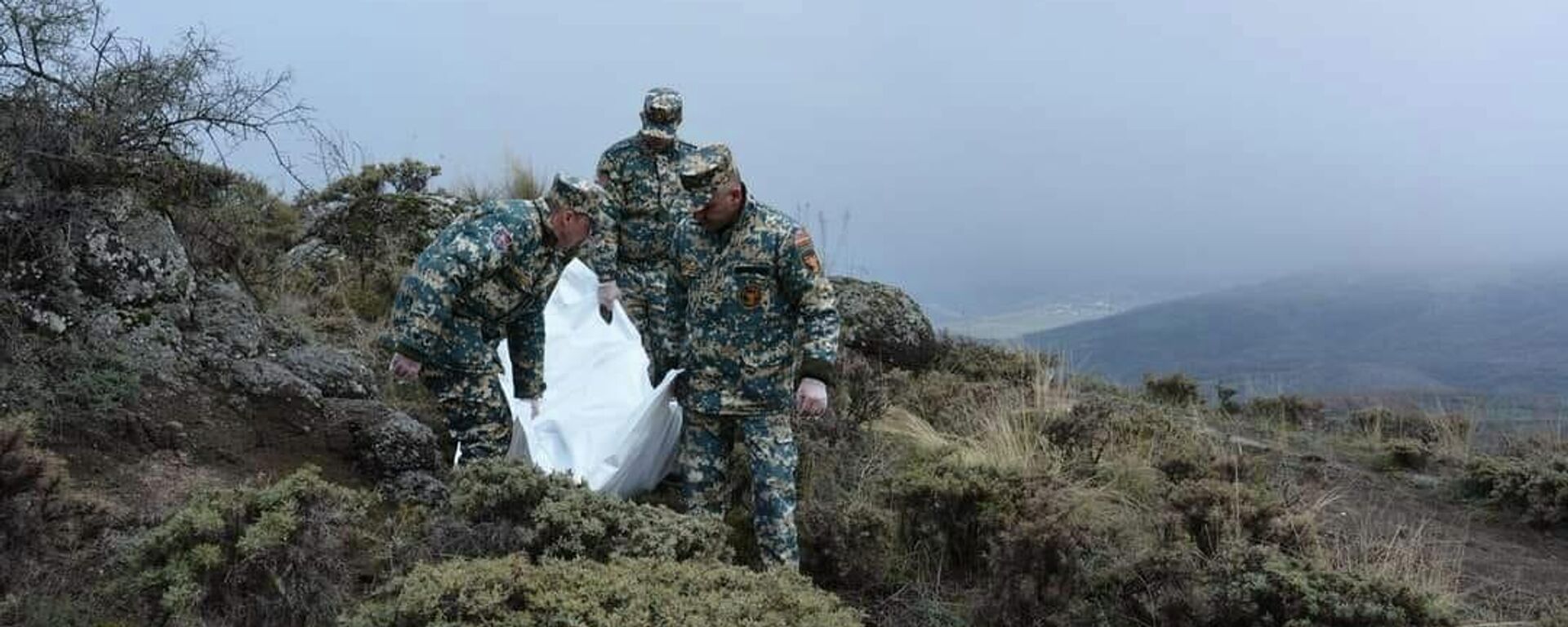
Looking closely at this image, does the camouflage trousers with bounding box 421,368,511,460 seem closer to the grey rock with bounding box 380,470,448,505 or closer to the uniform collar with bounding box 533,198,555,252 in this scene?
the grey rock with bounding box 380,470,448,505

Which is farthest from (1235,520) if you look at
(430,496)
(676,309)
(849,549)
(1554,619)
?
(430,496)

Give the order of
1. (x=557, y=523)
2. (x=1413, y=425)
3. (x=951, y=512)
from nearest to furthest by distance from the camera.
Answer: (x=557, y=523), (x=951, y=512), (x=1413, y=425)

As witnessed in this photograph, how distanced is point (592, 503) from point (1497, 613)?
3.89 m

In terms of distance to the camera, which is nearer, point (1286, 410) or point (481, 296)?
point (481, 296)

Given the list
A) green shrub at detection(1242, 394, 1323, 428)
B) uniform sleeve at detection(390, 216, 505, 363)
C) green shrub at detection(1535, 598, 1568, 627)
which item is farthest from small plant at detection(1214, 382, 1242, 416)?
uniform sleeve at detection(390, 216, 505, 363)

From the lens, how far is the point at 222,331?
5316 millimetres

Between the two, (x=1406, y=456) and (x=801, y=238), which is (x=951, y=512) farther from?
(x=1406, y=456)

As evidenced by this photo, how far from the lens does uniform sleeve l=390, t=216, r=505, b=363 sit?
14.2ft

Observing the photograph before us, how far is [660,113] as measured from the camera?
630cm

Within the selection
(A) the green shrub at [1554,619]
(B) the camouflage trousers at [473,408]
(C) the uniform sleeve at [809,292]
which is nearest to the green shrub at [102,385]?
(B) the camouflage trousers at [473,408]

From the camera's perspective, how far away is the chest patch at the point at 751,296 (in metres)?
4.34

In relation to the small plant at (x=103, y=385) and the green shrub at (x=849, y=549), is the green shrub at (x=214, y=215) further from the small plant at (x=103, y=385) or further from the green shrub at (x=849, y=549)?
the green shrub at (x=849, y=549)

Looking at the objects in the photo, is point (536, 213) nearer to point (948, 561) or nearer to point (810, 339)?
point (810, 339)

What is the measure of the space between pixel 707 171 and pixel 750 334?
71 centimetres
